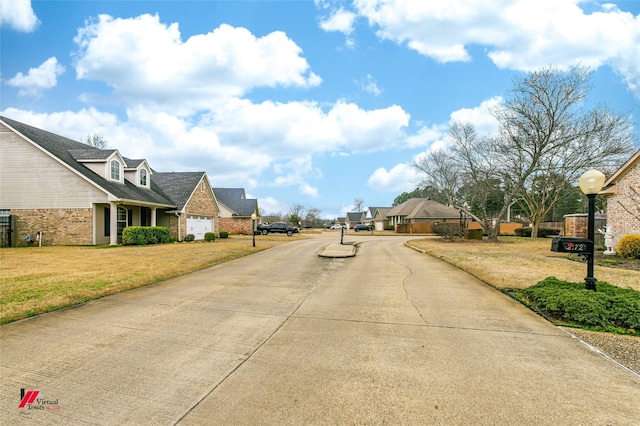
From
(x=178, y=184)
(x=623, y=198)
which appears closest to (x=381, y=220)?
(x=178, y=184)

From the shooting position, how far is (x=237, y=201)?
43.8m

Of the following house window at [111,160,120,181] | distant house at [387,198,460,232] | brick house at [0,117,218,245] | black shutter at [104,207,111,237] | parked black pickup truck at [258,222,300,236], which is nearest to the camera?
brick house at [0,117,218,245]

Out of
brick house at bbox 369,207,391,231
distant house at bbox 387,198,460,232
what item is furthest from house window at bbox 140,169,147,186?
brick house at bbox 369,207,391,231

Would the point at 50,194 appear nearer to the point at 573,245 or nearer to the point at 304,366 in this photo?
the point at 304,366

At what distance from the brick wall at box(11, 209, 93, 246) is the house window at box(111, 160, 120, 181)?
3466mm

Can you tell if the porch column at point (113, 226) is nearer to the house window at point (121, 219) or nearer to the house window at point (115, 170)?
the house window at point (121, 219)

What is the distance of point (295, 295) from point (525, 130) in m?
23.9

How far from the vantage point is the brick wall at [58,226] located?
62.3 ft

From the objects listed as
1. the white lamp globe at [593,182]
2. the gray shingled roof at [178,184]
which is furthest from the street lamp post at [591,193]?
the gray shingled roof at [178,184]

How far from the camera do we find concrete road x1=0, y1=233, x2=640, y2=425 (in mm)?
2883

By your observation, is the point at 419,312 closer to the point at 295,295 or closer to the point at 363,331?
the point at 363,331

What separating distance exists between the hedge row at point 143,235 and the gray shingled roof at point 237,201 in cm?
1914

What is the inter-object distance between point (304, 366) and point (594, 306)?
203 inches

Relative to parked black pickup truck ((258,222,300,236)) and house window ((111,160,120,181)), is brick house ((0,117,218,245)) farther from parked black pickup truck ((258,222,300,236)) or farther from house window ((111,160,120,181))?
parked black pickup truck ((258,222,300,236))
